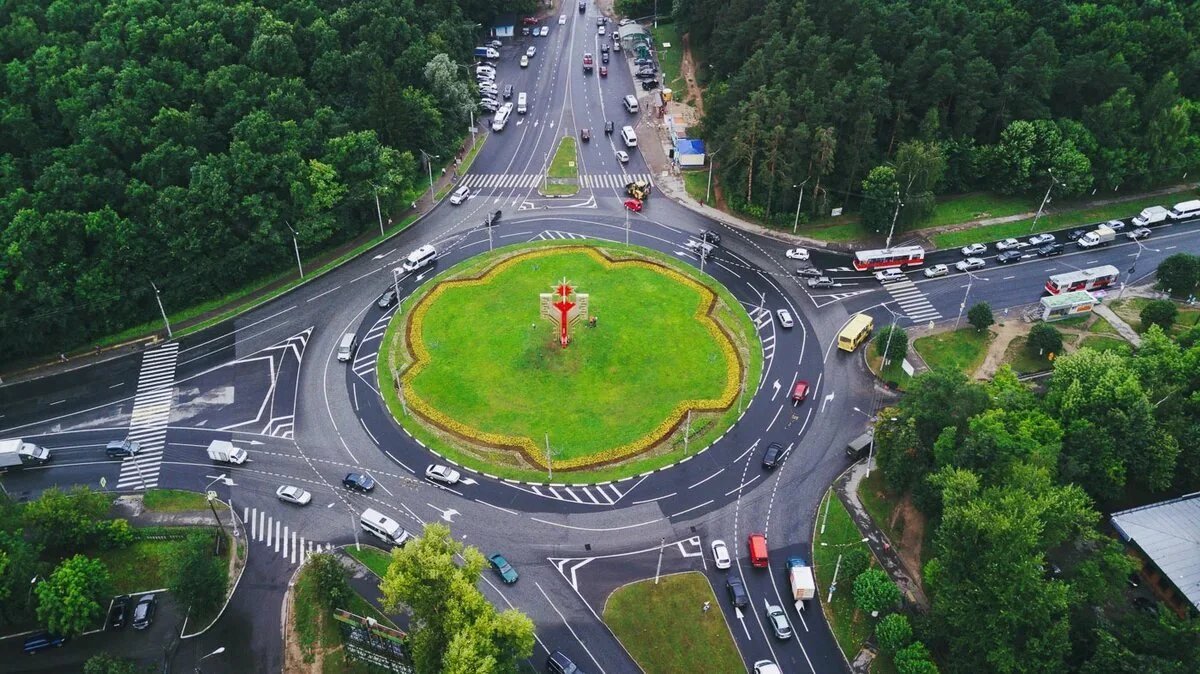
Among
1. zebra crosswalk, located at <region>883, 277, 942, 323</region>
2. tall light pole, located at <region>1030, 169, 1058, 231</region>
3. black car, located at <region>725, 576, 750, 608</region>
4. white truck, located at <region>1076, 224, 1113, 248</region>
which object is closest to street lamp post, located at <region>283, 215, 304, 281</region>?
black car, located at <region>725, 576, 750, 608</region>

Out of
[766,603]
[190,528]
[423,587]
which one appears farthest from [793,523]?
[190,528]

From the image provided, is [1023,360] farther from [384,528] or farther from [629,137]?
[384,528]

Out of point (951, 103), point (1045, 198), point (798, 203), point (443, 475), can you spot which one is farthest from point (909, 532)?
point (951, 103)

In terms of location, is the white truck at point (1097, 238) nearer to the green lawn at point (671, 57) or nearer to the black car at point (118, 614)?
the green lawn at point (671, 57)

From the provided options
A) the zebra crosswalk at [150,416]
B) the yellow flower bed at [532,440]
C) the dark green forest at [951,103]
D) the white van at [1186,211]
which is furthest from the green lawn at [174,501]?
the white van at [1186,211]

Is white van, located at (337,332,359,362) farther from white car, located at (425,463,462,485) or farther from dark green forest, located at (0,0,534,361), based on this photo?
white car, located at (425,463,462,485)
